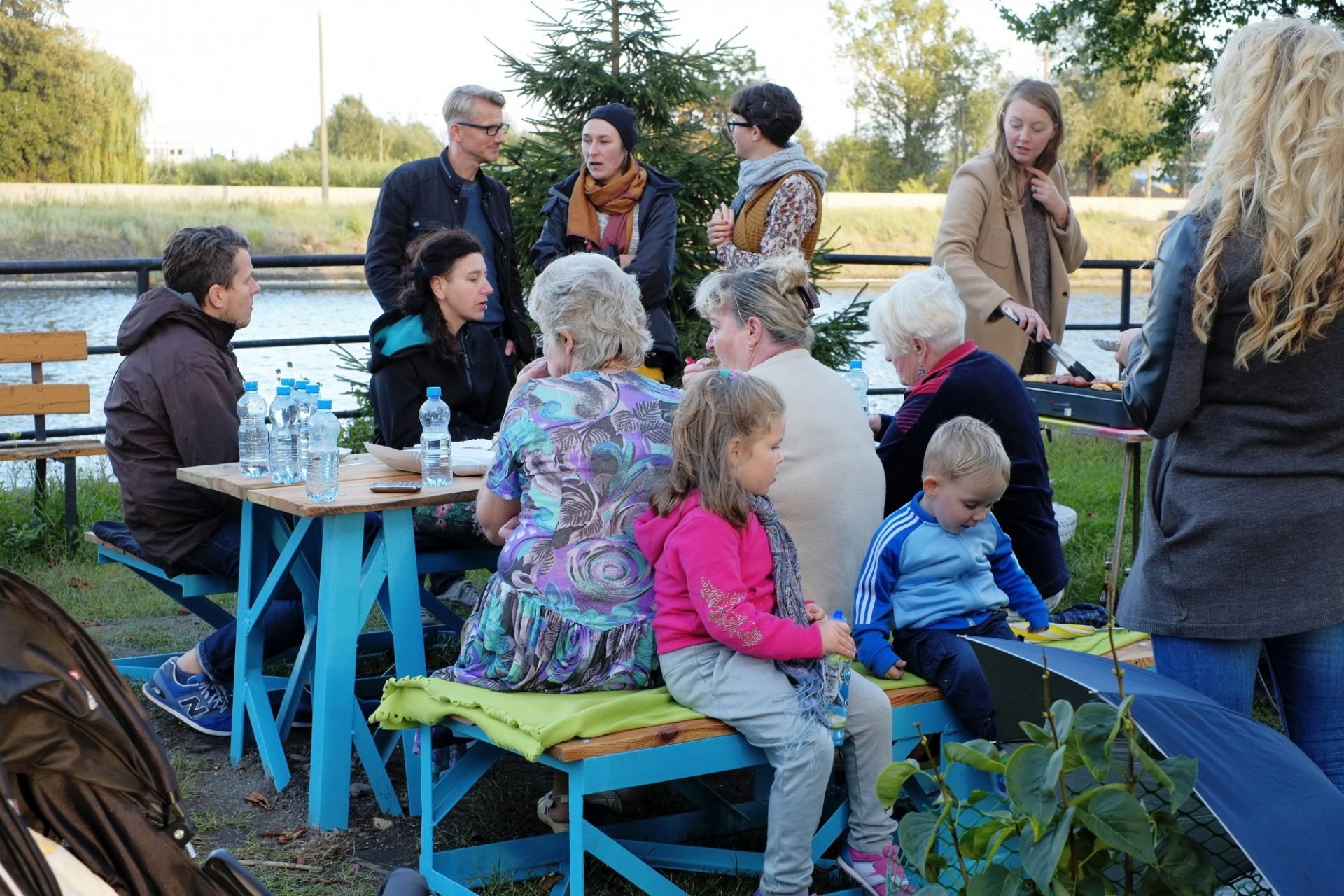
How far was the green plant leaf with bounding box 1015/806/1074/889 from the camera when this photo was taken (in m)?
1.61

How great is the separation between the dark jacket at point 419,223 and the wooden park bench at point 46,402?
171 centimetres

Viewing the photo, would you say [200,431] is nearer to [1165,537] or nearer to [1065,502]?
[1165,537]

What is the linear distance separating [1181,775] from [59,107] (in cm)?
2894

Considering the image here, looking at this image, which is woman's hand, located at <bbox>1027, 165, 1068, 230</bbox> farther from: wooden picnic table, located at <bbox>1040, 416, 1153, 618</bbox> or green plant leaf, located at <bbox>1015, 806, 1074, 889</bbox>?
green plant leaf, located at <bbox>1015, 806, 1074, 889</bbox>

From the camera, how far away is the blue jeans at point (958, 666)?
2895 mm

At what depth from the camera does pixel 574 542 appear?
9.15ft

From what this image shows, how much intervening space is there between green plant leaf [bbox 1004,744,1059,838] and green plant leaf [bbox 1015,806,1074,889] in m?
0.01

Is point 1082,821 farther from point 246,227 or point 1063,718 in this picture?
point 246,227

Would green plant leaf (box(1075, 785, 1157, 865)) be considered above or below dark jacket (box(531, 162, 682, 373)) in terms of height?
below

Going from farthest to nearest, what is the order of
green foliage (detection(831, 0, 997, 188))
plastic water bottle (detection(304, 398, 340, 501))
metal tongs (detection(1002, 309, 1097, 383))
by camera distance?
green foliage (detection(831, 0, 997, 188)), metal tongs (detection(1002, 309, 1097, 383)), plastic water bottle (detection(304, 398, 340, 501))

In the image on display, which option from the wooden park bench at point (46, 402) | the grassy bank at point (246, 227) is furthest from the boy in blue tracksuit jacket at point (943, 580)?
the grassy bank at point (246, 227)

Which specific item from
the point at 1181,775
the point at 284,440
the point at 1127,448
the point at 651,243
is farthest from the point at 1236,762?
the point at 651,243

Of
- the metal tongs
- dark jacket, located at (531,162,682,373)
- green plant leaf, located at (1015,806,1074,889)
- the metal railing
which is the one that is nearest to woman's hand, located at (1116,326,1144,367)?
green plant leaf, located at (1015,806,1074,889)

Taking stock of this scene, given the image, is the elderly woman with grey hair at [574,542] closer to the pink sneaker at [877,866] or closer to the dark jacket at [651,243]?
the pink sneaker at [877,866]
